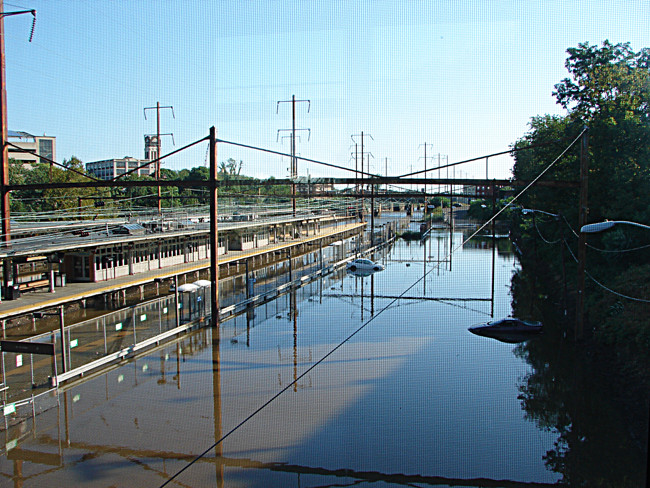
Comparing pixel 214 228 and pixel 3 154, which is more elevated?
pixel 3 154

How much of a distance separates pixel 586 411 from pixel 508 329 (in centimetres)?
329

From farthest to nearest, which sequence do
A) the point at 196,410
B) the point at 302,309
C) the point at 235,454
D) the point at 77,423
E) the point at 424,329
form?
1. the point at 302,309
2. the point at 424,329
3. the point at 196,410
4. the point at 77,423
5. the point at 235,454

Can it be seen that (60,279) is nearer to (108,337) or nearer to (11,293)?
(11,293)

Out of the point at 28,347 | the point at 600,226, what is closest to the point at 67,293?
the point at 28,347

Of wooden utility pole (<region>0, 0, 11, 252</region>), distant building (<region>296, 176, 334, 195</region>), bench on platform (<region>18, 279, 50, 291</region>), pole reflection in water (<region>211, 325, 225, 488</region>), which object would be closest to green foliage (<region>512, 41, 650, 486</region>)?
pole reflection in water (<region>211, 325, 225, 488</region>)

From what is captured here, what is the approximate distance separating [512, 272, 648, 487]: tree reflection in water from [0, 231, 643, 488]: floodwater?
0.48 ft

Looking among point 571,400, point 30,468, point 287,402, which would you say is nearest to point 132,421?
point 30,468

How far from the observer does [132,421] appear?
16.0 ft

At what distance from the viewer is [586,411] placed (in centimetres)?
546

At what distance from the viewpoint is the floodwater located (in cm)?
395

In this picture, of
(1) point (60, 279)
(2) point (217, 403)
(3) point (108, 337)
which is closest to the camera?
(2) point (217, 403)

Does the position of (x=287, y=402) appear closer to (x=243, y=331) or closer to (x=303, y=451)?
(x=303, y=451)

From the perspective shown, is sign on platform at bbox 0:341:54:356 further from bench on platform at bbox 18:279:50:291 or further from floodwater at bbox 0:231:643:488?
bench on platform at bbox 18:279:50:291

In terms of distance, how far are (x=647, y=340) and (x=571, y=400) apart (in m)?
1.59
